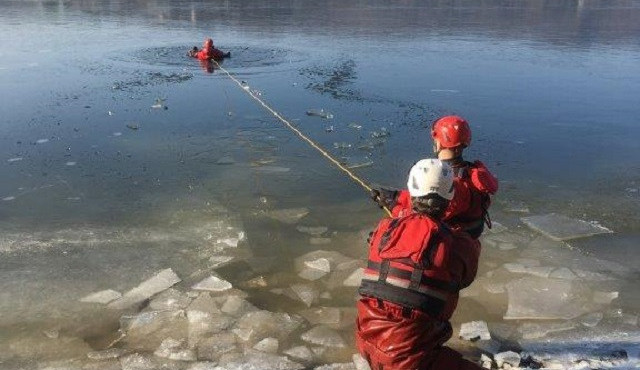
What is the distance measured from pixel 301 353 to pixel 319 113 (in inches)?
301

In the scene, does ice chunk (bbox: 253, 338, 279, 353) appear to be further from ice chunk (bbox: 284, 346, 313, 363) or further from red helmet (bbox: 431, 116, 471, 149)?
red helmet (bbox: 431, 116, 471, 149)

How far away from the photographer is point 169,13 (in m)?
33.5

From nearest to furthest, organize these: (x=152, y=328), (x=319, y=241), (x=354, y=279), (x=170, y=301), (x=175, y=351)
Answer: (x=175, y=351)
(x=152, y=328)
(x=170, y=301)
(x=354, y=279)
(x=319, y=241)

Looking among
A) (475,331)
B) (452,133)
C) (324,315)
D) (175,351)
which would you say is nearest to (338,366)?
(324,315)

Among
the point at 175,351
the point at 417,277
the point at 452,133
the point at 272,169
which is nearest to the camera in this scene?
the point at 417,277

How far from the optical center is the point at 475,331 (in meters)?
4.68

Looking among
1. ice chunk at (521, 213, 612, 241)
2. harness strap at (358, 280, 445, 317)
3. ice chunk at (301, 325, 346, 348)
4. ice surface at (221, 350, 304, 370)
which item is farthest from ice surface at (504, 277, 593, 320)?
harness strap at (358, 280, 445, 317)

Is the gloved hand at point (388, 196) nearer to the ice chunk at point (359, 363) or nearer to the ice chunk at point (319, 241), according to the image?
the ice chunk at point (359, 363)

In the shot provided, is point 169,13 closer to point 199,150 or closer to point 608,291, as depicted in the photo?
point 199,150

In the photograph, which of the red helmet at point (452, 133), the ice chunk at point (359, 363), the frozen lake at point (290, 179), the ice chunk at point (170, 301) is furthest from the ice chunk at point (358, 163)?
the red helmet at point (452, 133)

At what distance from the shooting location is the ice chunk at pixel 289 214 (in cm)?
705

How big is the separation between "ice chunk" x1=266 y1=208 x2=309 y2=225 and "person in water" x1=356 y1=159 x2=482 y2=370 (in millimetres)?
4050

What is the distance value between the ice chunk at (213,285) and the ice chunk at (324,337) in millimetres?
1095

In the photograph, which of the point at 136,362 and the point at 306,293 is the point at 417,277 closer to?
the point at 136,362
